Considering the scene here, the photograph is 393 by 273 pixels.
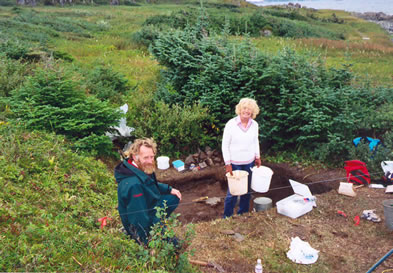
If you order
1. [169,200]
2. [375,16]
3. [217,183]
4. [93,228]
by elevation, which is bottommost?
[217,183]

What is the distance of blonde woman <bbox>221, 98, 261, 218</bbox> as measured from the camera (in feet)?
17.1

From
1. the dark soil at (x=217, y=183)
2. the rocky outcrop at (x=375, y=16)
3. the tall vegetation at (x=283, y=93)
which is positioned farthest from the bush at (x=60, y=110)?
the rocky outcrop at (x=375, y=16)

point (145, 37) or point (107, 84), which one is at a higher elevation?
point (145, 37)

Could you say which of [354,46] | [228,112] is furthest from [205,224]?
[354,46]

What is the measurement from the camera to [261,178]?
5512 millimetres

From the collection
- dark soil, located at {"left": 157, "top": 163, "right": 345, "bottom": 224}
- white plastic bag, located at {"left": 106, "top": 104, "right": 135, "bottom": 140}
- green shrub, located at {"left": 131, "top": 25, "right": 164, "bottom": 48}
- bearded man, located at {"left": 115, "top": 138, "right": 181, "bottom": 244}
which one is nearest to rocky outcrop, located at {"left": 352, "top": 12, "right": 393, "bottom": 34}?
green shrub, located at {"left": 131, "top": 25, "right": 164, "bottom": 48}

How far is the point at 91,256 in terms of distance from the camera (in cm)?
341

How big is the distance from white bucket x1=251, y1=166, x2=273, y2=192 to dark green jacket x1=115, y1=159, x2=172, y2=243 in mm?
2303

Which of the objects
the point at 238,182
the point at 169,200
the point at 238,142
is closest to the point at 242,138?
the point at 238,142

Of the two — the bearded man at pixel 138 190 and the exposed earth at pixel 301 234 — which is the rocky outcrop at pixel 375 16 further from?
the bearded man at pixel 138 190

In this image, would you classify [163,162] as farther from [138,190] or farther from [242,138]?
[138,190]

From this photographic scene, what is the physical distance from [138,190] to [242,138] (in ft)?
7.67

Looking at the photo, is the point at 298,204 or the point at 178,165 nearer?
the point at 298,204

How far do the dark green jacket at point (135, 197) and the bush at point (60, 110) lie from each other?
3.52 metres
